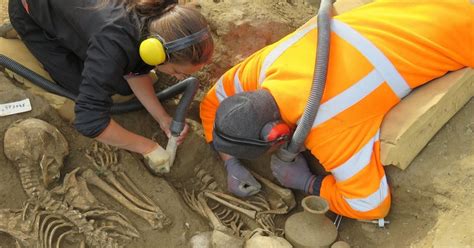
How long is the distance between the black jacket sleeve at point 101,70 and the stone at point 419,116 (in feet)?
4.76

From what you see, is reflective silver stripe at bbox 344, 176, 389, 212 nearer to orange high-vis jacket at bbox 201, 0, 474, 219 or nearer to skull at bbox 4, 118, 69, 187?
orange high-vis jacket at bbox 201, 0, 474, 219

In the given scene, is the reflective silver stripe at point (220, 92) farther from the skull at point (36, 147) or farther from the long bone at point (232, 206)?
the skull at point (36, 147)

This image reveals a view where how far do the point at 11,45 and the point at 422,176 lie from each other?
271 centimetres

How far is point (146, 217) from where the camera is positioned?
9.36 ft

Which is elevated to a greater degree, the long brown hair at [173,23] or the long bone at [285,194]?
the long brown hair at [173,23]

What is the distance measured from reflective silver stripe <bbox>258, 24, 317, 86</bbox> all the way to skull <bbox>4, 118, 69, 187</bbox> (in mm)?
1237

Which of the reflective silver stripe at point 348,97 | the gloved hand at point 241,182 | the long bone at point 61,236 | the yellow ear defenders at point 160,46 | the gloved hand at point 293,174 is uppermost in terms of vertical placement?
the yellow ear defenders at point 160,46

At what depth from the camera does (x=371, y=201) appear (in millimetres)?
2758

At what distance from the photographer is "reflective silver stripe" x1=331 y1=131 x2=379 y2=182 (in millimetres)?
2721

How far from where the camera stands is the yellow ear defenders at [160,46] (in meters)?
2.48

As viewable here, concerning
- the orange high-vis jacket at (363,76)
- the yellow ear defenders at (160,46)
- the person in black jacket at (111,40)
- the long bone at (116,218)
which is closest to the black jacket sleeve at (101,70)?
the person in black jacket at (111,40)

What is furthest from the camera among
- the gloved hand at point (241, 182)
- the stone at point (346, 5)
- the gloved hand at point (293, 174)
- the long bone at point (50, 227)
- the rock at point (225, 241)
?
the stone at point (346, 5)

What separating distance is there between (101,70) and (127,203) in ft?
2.63

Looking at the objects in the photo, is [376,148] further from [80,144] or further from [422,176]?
[80,144]
